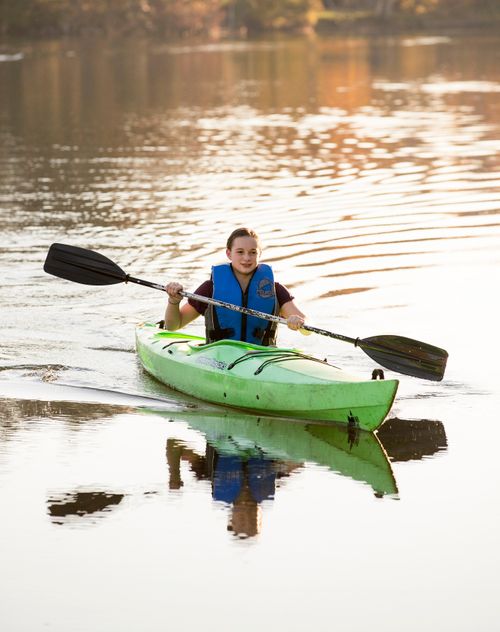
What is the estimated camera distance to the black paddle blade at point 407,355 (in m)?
8.42

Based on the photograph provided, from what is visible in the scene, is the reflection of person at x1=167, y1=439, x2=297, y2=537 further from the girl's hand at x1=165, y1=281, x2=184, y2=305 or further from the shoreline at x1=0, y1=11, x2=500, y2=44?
the shoreline at x1=0, y1=11, x2=500, y2=44

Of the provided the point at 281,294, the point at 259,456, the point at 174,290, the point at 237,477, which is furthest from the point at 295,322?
the point at 237,477

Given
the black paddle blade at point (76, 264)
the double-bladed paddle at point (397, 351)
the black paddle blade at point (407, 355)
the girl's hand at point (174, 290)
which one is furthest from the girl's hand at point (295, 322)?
the black paddle blade at point (76, 264)

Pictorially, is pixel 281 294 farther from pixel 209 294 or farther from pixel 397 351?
pixel 397 351

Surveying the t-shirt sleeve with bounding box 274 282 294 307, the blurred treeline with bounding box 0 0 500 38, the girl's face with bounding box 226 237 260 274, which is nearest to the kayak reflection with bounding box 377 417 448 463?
the t-shirt sleeve with bounding box 274 282 294 307

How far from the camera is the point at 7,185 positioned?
19.0 meters

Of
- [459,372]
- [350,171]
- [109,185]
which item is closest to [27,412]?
[459,372]

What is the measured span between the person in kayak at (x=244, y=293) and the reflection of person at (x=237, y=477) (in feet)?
3.92

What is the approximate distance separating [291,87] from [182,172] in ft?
53.9

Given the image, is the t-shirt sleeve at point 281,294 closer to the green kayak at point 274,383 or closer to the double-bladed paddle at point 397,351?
the double-bladed paddle at point 397,351

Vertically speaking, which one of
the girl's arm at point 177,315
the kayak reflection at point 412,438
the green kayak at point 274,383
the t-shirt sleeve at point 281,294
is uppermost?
the t-shirt sleeve at point 281,294

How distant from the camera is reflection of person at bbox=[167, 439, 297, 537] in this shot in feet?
21.8

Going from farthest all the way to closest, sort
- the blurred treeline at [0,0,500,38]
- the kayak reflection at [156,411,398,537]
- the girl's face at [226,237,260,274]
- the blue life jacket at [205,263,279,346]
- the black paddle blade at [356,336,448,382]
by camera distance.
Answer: the blurred treeline at [0,0,500,38] → the blue life jacket at [205,263,279,346] → the girl's face at [226,237,260,274] → the black paddle blade at [356,336,448,382] → the kayak reflection at [156,411,398,537]

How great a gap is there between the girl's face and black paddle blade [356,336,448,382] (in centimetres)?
87
